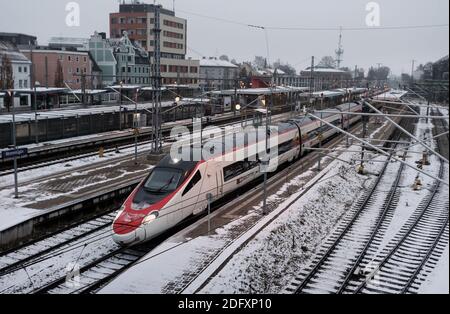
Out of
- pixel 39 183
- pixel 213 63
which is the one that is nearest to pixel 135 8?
pixel 213 63

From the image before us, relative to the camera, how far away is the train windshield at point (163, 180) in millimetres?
14562

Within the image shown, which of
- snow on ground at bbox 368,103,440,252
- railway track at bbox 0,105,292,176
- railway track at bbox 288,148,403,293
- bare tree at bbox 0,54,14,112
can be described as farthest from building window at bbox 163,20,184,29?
railway track at bbox 288,148,403,293

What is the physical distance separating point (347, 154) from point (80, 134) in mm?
19488

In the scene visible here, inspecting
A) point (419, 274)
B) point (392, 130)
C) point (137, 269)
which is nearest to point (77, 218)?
point (137, 269)

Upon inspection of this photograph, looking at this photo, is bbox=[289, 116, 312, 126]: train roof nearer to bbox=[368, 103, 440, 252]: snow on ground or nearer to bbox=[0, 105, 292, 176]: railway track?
bbox=[368, 103, 440, 252]: snow on ground

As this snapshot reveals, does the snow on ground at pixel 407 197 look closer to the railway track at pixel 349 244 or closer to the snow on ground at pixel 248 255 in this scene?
the railway track at pixel 349 244

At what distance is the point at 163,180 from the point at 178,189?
70 cm

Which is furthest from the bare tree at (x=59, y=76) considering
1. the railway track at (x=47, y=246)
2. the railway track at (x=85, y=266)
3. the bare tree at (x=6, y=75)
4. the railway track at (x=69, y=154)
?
the railway track at (x=85, y=266)

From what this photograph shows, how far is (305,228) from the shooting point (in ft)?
54.4

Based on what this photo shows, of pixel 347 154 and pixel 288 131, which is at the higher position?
pixel 288 131

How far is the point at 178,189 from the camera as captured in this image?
14594 mm
